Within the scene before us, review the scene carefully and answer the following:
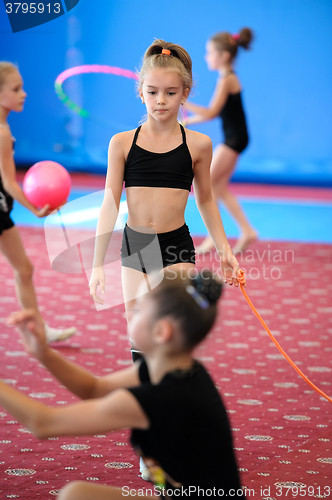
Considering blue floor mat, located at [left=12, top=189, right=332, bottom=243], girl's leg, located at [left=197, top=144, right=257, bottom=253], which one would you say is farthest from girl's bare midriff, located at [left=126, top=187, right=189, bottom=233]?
blue floor mat, located at [left=12, top=189, right=332, bottom=243]

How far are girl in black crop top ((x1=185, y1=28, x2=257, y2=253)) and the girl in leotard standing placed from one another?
2.23m

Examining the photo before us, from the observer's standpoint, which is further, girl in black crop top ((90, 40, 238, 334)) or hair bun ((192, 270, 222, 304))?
girl in black crop top ((90, 40, 238, 334))

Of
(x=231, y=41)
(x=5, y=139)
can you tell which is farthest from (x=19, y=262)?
(x=231, y=41)

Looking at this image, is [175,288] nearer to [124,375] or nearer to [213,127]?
[124,375]

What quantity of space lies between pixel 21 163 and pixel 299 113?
4.95 meters

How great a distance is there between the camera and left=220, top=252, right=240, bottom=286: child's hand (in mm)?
2082

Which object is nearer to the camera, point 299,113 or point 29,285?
point 29,285

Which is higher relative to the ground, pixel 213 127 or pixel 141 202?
pixel 213 127

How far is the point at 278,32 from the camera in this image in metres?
10.0

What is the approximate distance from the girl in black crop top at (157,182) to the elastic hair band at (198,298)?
30.9 inches

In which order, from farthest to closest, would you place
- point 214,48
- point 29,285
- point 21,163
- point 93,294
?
point 21,163, point 214,48, point 29,285, point 93,294

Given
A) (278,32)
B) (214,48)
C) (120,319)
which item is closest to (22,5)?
(214,48)

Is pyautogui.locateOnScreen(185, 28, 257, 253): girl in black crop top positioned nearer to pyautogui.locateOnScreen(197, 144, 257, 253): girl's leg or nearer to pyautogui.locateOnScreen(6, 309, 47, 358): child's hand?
pyautogui.locateOnScreen(197, 144, 257, 253): girl's leg

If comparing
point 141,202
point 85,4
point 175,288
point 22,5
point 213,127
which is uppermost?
point 85,4
